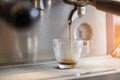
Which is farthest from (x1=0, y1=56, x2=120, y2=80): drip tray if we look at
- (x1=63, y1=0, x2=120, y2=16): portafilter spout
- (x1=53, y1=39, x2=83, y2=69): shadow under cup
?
(x1=63, y1=0, x2=120, y2=16): portafilter spout

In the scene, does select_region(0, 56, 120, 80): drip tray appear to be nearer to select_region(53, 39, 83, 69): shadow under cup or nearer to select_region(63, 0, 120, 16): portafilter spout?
select_region(53, 39, 83, 69): shadow under cup

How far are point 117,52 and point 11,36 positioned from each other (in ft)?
1.24

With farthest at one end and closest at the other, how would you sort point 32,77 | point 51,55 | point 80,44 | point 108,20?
point 108,20 < point 51,55 < point 80,44 < point 32,77

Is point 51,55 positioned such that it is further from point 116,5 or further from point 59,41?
point 116,5

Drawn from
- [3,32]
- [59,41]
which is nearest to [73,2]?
[59,41]

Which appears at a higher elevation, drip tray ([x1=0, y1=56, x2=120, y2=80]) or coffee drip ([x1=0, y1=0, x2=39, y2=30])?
coffee drip ([x1=0, y1=0, x2=39, y2=30])

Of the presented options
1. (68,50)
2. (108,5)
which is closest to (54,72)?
(68,50)

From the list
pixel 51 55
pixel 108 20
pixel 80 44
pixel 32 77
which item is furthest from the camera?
pixel 108 20

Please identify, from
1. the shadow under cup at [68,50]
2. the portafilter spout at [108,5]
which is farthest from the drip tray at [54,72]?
the portafilter spout at [108,5]

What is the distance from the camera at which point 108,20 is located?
0.92m

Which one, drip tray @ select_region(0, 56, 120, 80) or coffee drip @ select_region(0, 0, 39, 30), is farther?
coffee drip @ select_region(0, 0, 39, 30)

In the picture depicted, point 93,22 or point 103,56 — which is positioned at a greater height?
point 93,22

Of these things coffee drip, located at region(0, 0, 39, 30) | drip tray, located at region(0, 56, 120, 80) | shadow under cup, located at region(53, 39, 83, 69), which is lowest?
drip tray, located at region(0, 56, 120, 80)

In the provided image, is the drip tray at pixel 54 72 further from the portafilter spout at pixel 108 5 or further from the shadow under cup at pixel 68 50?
the portafilter spout at pixel 108 5
